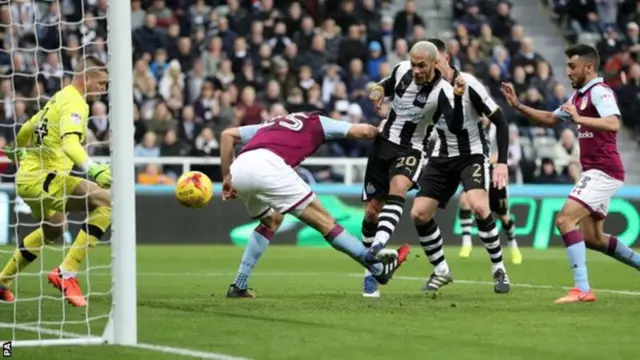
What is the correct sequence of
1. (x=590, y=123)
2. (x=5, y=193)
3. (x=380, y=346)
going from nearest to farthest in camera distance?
(x=380, y=346)
(x=590, y=123)
(x=5, y=193)

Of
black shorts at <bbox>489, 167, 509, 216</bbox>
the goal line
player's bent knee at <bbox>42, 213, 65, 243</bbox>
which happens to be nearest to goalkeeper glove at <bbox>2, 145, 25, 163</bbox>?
player's bent knee at <bbox>42, 213, 65, 243</bbox>

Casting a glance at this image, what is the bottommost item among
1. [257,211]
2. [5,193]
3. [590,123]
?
[5,193]

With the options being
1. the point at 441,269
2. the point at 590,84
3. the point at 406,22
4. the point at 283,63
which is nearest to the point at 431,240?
the point at 441,269

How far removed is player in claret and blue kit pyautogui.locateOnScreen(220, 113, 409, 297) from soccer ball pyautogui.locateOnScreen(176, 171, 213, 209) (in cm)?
15

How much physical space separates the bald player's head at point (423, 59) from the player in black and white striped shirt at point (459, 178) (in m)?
0.71

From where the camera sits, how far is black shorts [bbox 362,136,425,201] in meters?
11.4

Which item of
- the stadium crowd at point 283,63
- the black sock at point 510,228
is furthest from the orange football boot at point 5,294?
the stadium crowd at point 283,63

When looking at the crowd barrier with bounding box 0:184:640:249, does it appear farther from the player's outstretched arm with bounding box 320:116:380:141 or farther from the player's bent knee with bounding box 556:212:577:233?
the player's outstretched arm with bounding box 320:116:380:141

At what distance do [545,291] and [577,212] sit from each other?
1.47m

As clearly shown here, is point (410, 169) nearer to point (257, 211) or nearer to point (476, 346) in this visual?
point (257, 211)

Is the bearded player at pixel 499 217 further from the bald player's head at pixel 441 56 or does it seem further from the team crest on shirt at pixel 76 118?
the team crest on shirt at pixel 76 118

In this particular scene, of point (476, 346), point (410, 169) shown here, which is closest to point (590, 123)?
point (410, 169)

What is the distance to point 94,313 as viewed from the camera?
9.71 meters

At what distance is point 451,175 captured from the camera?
12.2 meters
